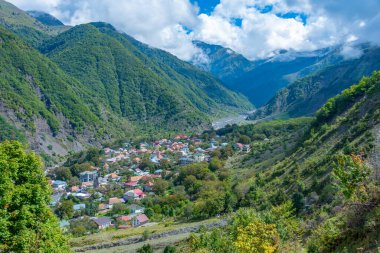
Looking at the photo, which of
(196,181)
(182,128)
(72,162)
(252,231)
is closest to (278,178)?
(196,181)

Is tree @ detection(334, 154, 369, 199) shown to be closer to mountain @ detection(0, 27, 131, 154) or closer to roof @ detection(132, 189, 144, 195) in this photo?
roof @ detection(132, 189, 144, 195)

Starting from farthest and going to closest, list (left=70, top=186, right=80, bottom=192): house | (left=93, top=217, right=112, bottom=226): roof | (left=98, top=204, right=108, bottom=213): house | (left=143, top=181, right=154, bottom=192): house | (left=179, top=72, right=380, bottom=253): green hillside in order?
(left=70, top=186, right=80, bottom=192): house < (left=143, top=181, right=154, bottom=192): house < (left=98, top=204, right=108, bottom=213): house < (left=93, top=217, right=112, bottom=226): roof < (left=179, top=72, right=380, bottom=253): green hillside

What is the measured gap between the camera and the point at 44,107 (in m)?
153

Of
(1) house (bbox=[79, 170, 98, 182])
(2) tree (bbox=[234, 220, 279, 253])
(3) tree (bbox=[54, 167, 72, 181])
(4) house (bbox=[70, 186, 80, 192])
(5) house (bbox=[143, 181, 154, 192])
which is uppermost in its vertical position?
(3) tree (bbox=[54, 167, 72, 181])

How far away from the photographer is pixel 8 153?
50.1ft

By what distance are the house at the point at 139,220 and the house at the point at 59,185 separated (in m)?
31.8

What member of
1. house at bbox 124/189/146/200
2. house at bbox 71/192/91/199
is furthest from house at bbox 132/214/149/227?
house at bbox 71/192/91/199

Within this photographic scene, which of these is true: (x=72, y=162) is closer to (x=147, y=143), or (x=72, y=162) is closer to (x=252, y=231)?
(x=147, y=143)

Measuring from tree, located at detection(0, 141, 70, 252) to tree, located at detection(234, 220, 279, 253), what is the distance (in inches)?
282

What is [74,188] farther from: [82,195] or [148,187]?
[148,187]

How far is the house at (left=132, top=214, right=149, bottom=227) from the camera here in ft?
181

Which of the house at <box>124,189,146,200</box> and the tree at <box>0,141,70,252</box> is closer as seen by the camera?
the tree at <box>0,141,70,252</box>

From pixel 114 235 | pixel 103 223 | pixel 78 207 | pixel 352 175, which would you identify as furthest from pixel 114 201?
pixel 352 175

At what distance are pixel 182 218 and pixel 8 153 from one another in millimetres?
39470
